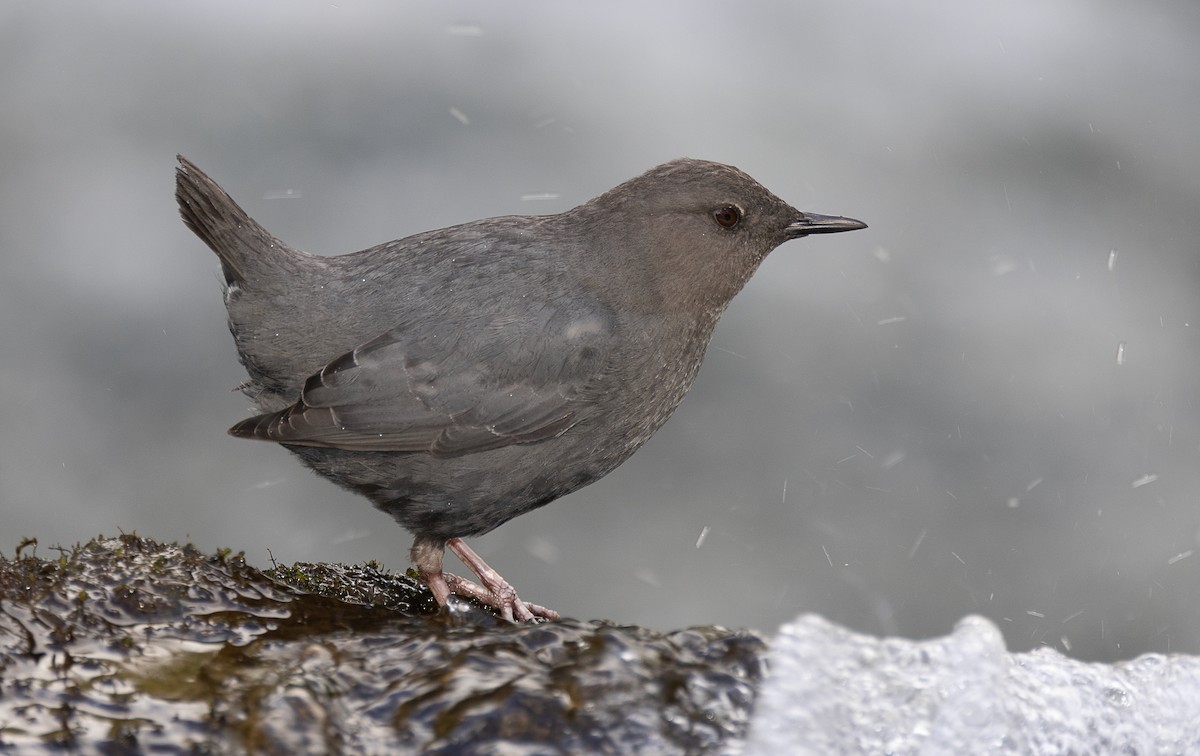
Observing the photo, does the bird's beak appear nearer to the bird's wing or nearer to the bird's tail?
the bird's wing

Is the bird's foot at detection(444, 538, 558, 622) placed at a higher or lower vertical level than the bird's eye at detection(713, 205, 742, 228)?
lower

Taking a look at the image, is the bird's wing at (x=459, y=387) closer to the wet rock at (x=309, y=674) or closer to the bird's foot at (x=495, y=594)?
the bird's foot at (x=495, y=594)

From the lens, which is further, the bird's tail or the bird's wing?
the bird's tail

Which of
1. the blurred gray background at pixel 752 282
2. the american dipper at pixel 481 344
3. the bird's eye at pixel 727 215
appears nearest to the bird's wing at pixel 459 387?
the american dipper at pixel 481 344

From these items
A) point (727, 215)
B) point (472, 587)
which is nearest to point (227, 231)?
point (472, 587)

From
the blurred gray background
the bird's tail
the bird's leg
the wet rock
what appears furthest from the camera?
the blurred gray background

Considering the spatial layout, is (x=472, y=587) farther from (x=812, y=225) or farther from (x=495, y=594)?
(x=812, y=225)

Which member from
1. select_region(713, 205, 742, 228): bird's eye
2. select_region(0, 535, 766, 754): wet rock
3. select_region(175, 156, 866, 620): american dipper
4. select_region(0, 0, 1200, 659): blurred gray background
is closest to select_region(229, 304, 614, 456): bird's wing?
select_region(175, 156, 866, 620): american dipper

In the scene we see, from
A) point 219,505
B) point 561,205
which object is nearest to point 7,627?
point 219,505
